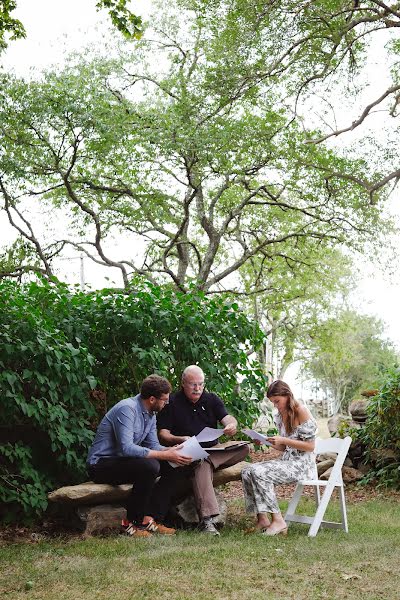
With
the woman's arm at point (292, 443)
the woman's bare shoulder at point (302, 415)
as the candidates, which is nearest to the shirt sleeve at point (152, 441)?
the woman's arm at point (292, 443)

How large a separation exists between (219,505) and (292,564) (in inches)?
72.0

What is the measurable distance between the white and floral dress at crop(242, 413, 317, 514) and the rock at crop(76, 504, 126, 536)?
44.3 inches

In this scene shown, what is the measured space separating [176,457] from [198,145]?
11649 millimetres

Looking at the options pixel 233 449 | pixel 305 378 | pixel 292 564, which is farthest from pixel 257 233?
pixel 305 378

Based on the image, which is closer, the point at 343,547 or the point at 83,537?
the point at 343,547

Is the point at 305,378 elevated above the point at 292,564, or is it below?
above

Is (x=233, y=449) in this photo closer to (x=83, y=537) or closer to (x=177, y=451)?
(x=177, y=451)

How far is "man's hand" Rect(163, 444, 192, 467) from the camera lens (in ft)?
21.6

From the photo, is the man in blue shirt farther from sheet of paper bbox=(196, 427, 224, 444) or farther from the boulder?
the boulder

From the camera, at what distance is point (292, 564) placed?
550 centimetres

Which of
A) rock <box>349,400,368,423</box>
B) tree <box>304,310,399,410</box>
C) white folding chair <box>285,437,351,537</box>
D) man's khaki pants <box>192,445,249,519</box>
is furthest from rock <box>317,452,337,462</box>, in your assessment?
tree <box>304,310,399,410</box>

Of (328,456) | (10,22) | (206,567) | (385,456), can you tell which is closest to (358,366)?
(328,456)

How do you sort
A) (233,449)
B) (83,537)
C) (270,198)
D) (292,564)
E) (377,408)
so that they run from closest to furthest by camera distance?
(292,564), (83,537), (233,449), (377,408), (270,198)

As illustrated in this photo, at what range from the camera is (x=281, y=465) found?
22.7 feet
